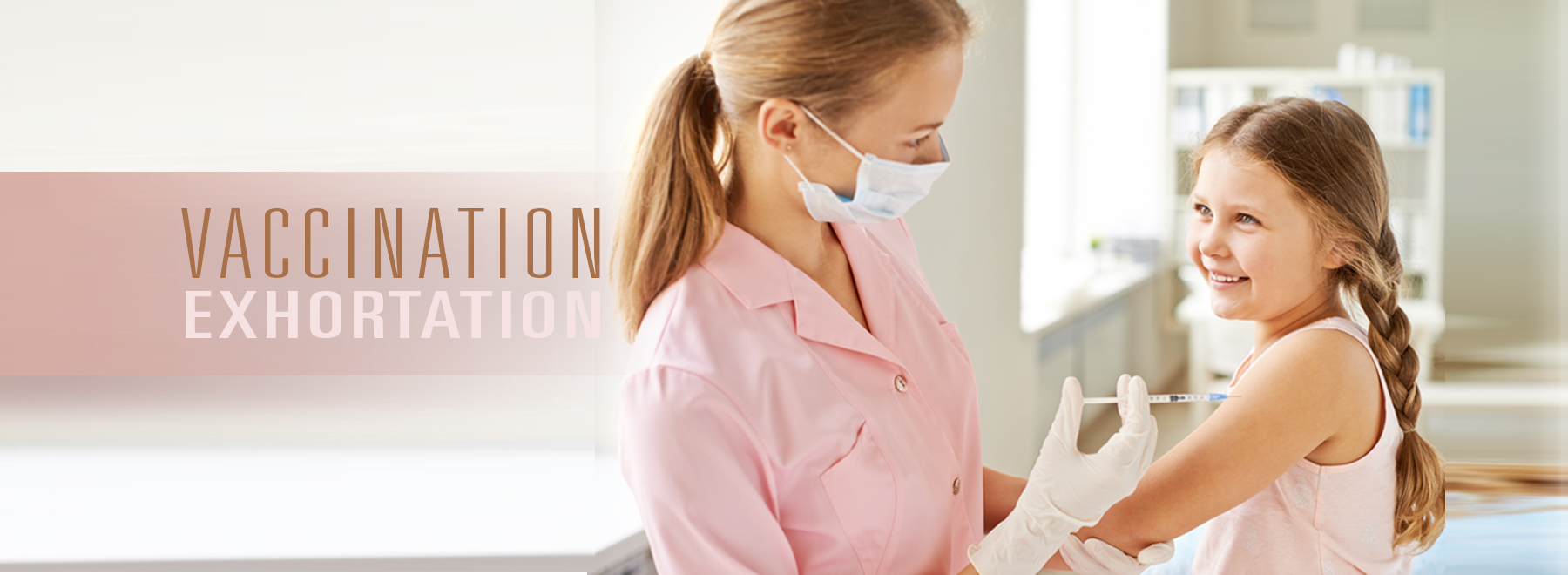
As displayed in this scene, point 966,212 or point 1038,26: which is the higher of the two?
point 1038,26

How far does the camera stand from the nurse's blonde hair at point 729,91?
3.12 ft

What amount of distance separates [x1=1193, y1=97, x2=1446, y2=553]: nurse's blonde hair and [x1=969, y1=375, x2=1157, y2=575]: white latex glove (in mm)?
311

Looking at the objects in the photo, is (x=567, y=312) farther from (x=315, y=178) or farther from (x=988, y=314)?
(x=988, y=314)

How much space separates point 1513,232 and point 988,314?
2.95 meters

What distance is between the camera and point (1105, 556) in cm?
116

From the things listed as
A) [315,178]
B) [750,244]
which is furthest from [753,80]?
[315,178]

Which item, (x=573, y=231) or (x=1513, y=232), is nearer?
(x=573, y=231)

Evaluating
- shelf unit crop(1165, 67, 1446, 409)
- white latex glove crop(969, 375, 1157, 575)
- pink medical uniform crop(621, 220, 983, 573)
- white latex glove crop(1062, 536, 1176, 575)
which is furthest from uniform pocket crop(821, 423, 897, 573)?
shelf unit crop(1165, 67, 1446, 409)

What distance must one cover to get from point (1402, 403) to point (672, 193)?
2.76 feet

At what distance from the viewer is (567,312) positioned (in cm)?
214

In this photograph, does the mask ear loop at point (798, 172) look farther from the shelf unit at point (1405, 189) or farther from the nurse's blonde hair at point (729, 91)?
the shelf unit at point (1405, 189)

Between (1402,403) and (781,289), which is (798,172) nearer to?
(781,289)

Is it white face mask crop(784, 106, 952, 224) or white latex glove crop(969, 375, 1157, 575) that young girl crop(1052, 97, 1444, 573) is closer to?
white latex glove crop(969, 375, 1157, 575)
